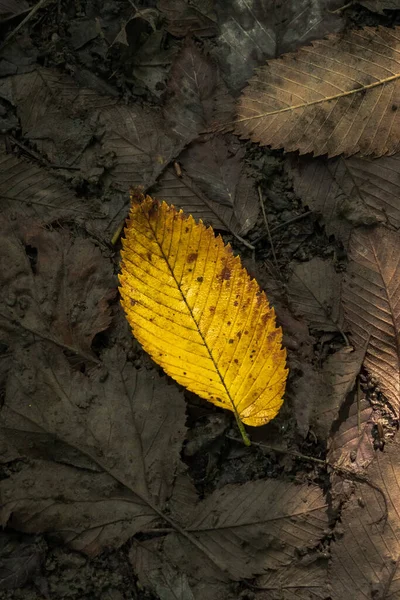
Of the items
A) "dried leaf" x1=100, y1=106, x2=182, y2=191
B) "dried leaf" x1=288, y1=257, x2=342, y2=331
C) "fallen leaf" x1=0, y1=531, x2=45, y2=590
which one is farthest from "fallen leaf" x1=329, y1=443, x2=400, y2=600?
"dried leaf" x1=100, y1=106, x2=182, y2=191

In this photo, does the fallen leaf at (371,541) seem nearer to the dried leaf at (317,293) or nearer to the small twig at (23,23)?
the dried leaf at (317,293)

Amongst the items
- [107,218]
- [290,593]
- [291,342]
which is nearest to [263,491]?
[290,593]

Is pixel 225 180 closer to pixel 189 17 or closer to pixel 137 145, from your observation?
pixel 137 145

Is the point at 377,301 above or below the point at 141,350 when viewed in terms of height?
above

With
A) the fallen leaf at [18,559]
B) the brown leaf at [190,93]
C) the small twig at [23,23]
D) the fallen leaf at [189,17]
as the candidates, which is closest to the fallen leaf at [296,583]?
the fallen leaf at [18,559]

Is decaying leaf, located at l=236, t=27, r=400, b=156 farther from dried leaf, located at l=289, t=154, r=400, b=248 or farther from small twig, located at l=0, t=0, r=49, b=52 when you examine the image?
small twig, located at l=0, t=0, r=49, b=52

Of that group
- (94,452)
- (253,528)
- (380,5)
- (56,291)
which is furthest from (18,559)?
(380,5)
